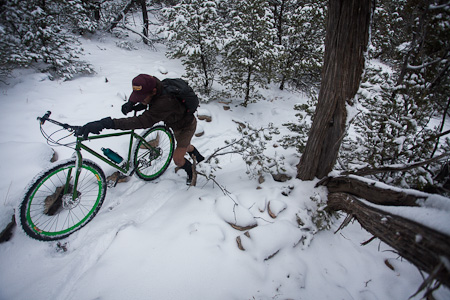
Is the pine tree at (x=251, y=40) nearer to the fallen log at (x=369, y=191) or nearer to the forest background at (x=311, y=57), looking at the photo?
the forest background at (x=311, y=57)

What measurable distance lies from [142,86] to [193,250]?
2.21m

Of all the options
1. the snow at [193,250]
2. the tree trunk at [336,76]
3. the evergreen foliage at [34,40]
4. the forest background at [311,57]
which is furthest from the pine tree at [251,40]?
the evergreen foliage at [34,40]

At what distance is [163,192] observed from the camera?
3.36 meters

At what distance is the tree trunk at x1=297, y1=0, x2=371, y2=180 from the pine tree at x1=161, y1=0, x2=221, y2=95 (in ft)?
15.7

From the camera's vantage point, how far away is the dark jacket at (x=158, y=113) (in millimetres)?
2445

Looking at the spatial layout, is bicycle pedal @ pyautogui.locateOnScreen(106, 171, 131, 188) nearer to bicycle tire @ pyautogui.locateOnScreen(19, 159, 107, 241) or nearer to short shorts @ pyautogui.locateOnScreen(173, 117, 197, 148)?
bicycle tire @ pyautogui.locateOnScreen(19, 159, 107, 241)

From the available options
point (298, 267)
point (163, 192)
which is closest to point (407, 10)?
point (298, 267)

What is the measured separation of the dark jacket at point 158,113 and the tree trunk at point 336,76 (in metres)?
2.13

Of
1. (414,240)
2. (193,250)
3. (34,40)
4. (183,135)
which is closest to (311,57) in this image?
(183,135)

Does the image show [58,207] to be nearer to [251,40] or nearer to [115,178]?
[115,178]

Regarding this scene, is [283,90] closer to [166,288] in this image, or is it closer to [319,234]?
[319,234]

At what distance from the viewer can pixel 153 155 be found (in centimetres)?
371

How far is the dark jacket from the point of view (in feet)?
8.02

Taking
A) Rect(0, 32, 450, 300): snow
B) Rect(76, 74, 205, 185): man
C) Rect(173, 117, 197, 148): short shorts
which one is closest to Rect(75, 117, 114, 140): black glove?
Rect(76, 74, 205, 185): man
